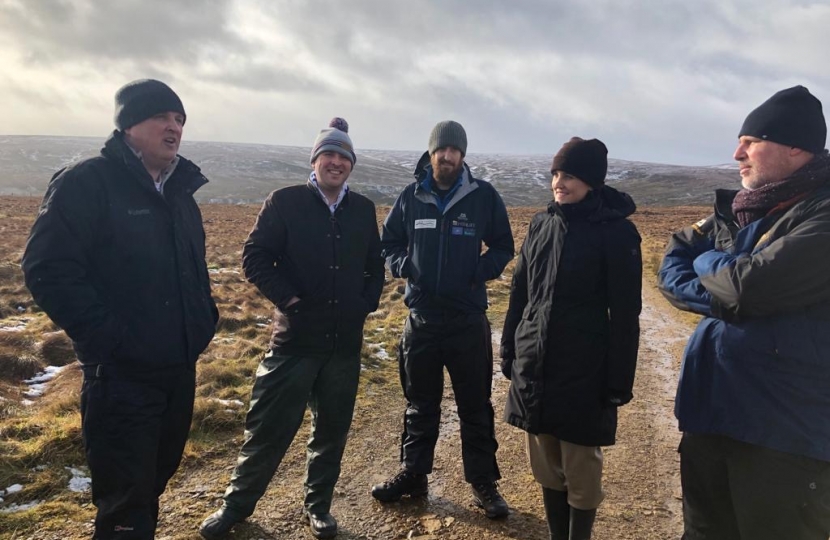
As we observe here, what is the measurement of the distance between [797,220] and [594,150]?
120cm

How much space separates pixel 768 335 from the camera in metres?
2.26

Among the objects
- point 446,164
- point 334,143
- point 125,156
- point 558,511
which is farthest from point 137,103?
point 558,511

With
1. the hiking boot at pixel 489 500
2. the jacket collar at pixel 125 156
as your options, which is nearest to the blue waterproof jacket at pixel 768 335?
the hiking boot at pixel 489 500

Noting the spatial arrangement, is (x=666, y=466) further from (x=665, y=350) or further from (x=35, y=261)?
(x=35, y=261)

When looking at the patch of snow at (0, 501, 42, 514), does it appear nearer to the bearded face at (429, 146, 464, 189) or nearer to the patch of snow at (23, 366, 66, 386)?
the patch of snow at (23, 366, 66, 386)

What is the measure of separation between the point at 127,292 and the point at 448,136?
249 centimetres

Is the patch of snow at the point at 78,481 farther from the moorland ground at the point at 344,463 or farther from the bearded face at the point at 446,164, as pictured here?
the bearded face at the point at 446,164

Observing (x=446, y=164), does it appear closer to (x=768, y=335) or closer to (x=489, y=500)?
(x=768, y=335)

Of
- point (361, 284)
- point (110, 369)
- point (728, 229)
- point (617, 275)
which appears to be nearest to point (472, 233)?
point (361, 284)

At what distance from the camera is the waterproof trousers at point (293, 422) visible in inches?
143

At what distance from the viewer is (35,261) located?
8.08 ft

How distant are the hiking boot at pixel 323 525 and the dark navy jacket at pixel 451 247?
168 centimetres

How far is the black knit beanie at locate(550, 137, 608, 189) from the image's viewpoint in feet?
10.3

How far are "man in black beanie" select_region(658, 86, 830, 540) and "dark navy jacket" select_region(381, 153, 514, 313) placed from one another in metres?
1.69
